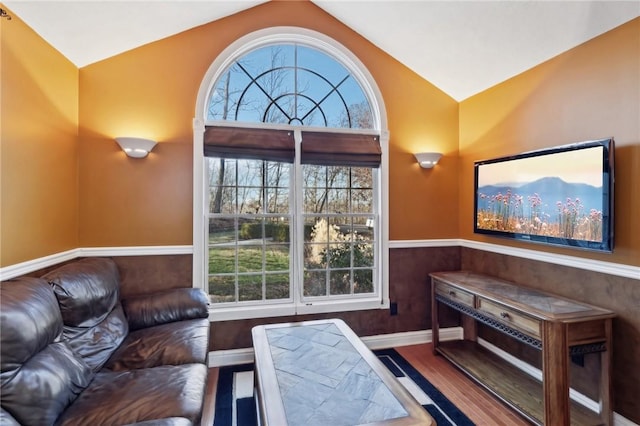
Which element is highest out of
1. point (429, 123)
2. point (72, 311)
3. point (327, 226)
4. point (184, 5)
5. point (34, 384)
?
point (184, 5)

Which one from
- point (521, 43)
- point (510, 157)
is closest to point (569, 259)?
point (510, 157)

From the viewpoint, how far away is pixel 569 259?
7.54 ft

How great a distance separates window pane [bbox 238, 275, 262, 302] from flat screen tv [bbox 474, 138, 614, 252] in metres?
2.24

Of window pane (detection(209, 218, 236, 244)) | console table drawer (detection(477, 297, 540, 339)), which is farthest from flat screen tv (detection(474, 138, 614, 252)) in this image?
window pane (detection(209, 218, 236, 244))

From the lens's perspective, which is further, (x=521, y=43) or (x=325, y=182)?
(x=325, y=182)

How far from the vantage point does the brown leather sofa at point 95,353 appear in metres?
1.36

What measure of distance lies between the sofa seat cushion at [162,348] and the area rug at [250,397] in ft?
1.64

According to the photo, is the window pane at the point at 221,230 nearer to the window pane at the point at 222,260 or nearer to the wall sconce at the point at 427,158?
the window pane at the point at 222,260

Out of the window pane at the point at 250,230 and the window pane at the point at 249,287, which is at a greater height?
the window pane at the point at 250,230

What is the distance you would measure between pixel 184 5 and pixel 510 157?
3007 millimetres

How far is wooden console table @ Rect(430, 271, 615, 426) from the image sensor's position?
1.88 meters

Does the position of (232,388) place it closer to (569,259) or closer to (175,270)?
(175,270)

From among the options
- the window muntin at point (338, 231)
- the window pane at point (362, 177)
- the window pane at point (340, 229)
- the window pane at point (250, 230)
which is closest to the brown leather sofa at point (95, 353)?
the window pane at point (250, 230)

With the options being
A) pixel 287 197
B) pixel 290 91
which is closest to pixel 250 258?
pixel 287 197
